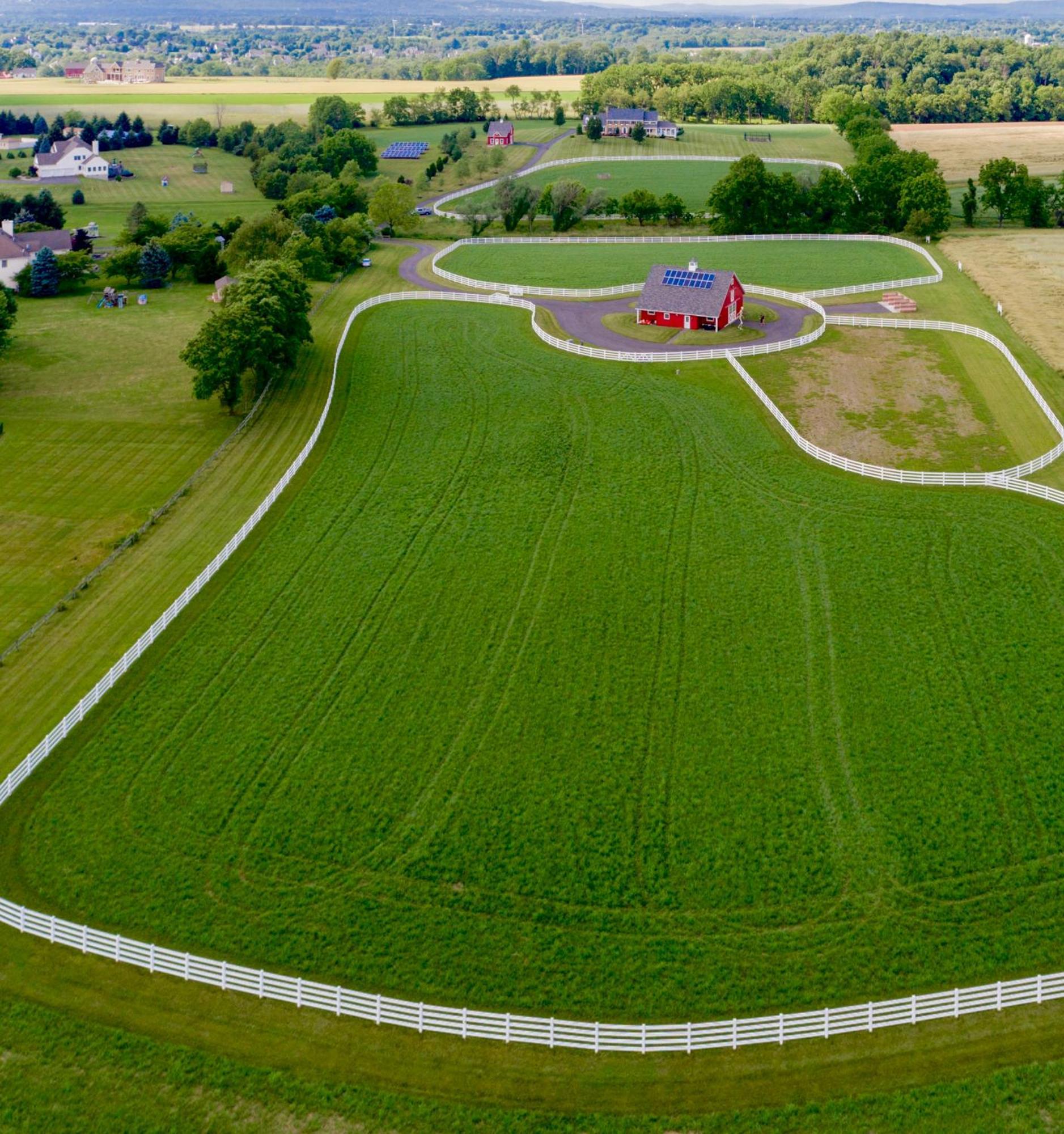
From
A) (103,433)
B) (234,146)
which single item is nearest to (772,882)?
(103,433)

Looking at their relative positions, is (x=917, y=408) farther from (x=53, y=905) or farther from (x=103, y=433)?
(x=53, y=905)

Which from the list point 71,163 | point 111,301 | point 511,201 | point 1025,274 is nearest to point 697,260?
point 511,201

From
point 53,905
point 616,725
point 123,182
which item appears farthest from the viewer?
point 123,182

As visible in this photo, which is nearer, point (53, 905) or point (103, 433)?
point (53, 905)

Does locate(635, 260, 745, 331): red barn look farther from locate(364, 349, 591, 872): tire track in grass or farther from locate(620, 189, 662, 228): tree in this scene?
locate(620, 189, 662, 228): tree

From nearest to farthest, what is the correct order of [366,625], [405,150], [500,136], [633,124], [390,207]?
[366,625] < [390,207] < [405,150] < [500,136] < [633,124]

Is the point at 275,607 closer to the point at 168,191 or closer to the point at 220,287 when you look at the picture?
the point at 220,287

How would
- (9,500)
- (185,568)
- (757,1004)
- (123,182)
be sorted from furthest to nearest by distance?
(123,182), (9,500), (185,568), (757,1004)
